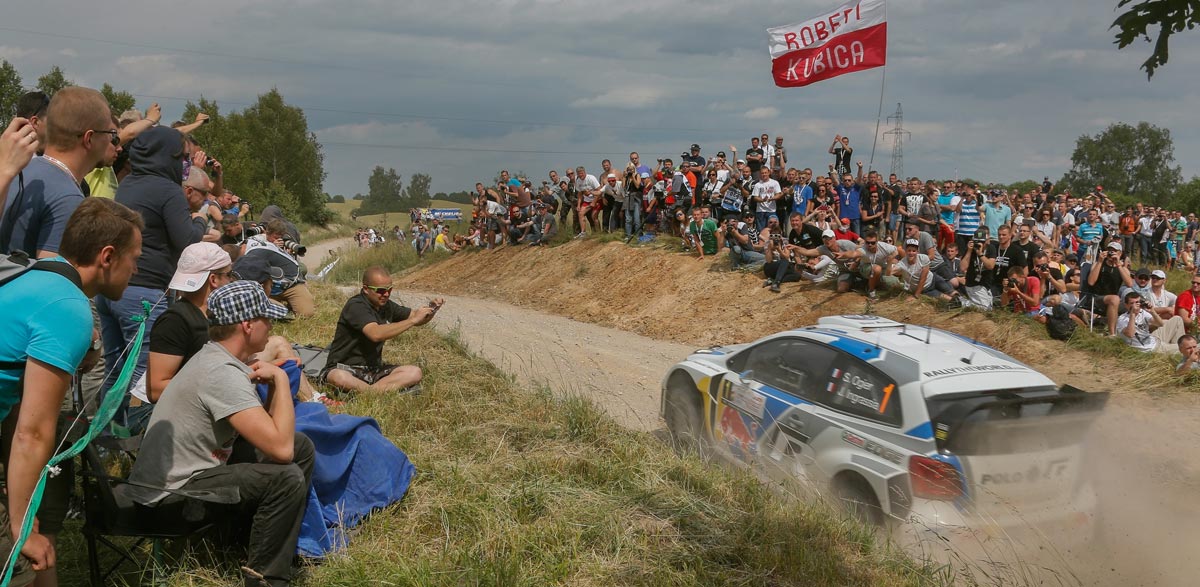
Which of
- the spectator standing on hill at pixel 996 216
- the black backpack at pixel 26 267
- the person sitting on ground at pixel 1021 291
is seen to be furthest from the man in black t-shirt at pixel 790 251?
the black backpack at pixel 26 267

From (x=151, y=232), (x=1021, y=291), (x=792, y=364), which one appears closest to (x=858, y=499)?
(x=792, y=364)

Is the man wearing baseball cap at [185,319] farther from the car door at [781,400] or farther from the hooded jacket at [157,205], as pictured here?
the car door at [781,400]

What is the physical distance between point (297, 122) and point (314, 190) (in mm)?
6280

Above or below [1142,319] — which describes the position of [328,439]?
above

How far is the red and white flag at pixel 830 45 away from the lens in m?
16.6

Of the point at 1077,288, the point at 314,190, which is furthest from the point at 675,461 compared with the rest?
the point at 314,190

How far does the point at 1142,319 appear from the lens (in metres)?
11.9

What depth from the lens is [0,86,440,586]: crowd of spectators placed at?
2.81 meters

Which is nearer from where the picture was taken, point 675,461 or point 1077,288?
point 675,461

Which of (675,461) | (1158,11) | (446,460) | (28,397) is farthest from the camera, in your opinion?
(675,461)

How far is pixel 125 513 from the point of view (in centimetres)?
365

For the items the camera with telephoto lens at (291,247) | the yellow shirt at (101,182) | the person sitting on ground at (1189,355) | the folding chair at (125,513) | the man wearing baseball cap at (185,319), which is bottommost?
the person sitting on ground at (1189,355)

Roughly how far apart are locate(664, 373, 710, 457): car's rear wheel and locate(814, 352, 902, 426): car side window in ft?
4.51

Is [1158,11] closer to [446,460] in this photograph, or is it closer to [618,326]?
[446,460]
